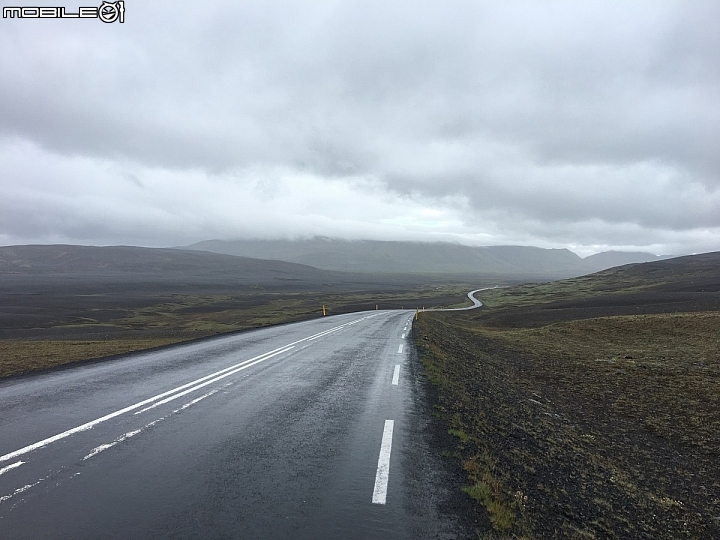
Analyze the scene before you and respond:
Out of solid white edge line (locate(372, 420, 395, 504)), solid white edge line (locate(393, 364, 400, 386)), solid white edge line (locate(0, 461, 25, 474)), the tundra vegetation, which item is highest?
solid white edge line (locate(0, 461, 25, 474))

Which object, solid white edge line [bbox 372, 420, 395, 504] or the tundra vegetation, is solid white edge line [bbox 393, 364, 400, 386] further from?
solid white edge line [bbox 372, 420, 395, 504]

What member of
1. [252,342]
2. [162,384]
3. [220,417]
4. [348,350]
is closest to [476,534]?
[220,417]

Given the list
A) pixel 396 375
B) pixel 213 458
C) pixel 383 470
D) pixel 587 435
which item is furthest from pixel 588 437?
pixel 213 458

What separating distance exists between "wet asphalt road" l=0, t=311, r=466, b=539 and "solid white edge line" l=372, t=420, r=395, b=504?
0.04 metres

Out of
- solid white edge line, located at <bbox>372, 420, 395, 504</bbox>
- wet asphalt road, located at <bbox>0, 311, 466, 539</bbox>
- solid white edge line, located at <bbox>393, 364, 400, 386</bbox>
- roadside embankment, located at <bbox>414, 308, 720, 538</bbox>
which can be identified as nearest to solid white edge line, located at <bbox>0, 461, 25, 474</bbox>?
wet asphalt road, located at <bbox>0, 311, 466, 539</bbox>

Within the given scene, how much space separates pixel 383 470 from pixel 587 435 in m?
6.86

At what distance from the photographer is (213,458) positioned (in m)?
6.58

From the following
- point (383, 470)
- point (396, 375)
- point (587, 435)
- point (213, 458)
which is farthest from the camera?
point (396, 375)

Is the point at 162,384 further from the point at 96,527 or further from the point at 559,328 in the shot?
the point at 559,328

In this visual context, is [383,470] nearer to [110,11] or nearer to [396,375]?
[396,375]

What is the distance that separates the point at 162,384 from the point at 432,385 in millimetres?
7715

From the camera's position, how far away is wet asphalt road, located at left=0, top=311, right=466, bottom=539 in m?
4.81

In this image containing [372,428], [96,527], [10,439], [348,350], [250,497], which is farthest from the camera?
[348,350]

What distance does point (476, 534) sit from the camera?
4.78 metres
